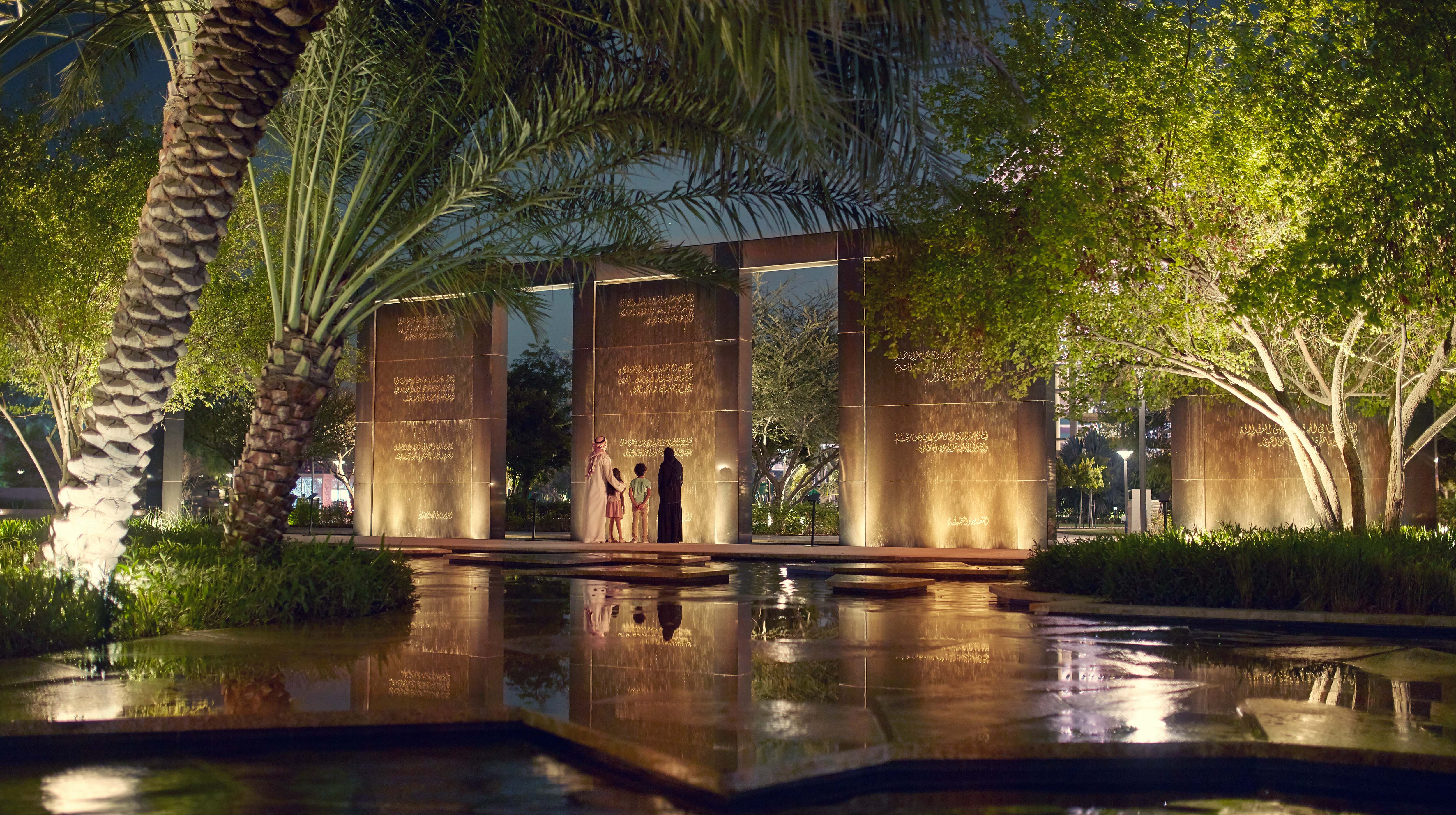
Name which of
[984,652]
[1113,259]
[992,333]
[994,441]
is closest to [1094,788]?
[984,652]

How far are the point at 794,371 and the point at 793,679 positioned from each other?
3065 cm

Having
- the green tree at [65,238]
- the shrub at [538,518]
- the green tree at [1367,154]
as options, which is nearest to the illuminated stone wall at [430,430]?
the green tree at [65,238]

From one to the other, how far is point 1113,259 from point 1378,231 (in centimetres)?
339

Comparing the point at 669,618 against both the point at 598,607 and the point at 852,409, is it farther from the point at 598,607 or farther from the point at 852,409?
the point at 852,409

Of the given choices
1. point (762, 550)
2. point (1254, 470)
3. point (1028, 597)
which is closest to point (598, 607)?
point (1028, 597)

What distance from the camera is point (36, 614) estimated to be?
8180mm

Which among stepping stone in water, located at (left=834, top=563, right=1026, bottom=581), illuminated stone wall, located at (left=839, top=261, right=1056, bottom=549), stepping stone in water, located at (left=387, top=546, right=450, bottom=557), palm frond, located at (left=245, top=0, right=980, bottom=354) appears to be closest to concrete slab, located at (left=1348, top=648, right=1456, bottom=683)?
palm frond, located at (left=245, top=0, right=980, bottom=354)

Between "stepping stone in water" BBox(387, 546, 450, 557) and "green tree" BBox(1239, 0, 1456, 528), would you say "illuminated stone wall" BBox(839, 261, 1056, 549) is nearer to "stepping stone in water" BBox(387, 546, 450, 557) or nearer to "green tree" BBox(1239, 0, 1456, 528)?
"stepping stone in water" BBox(387, 546, 450, 557)

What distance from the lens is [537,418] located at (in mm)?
42938

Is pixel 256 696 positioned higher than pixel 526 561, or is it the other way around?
pixel 526 561

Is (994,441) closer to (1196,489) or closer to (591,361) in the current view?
(1196,489)

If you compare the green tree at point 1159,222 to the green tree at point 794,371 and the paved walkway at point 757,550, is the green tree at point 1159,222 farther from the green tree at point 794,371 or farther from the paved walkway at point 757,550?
the green tree at point 794,371

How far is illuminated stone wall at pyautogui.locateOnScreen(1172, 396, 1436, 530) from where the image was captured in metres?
21.8

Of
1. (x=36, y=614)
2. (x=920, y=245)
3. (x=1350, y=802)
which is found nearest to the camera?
(x=1350, y=802)
